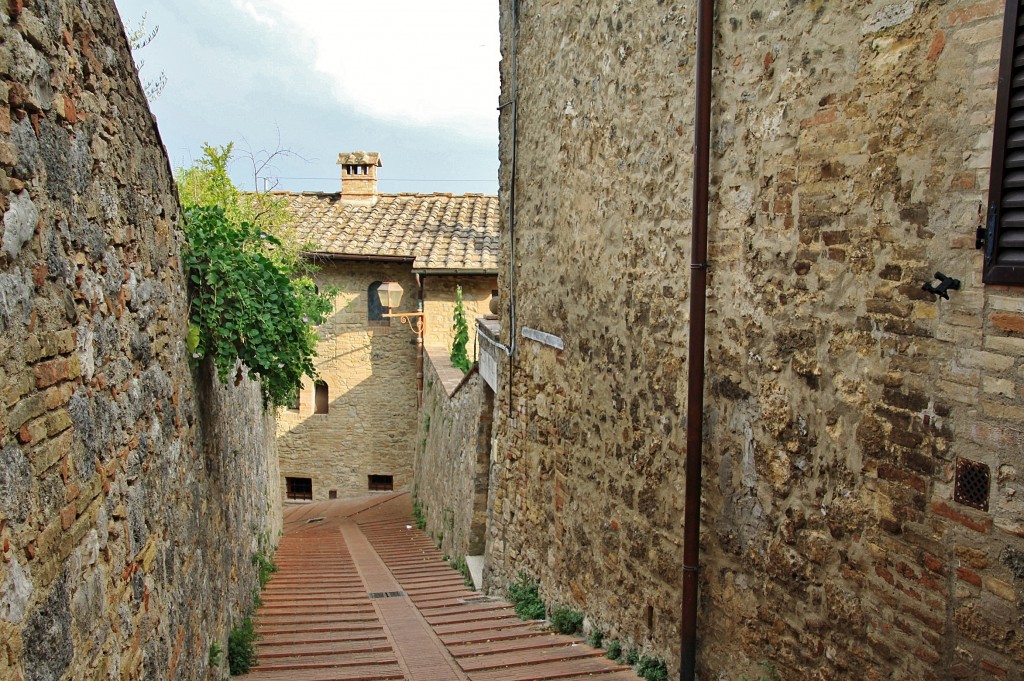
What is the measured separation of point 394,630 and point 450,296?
10406 millimetres

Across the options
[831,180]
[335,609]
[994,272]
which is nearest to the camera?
[994,272]

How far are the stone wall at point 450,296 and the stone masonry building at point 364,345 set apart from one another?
14 centimetres

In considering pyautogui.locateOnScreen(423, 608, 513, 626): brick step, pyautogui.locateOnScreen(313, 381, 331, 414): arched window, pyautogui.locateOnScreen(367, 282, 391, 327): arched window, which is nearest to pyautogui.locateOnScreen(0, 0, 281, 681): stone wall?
pyautogui.locateOnScreen(423, 608, 513, 626): brick step

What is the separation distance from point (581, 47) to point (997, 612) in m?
4.35

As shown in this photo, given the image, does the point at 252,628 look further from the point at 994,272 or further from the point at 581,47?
the point at 994,272

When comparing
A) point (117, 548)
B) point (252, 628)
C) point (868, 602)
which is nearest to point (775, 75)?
point (868, 602)

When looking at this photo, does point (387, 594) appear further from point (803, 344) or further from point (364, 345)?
point (364, 345)

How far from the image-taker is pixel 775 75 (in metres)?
3.63

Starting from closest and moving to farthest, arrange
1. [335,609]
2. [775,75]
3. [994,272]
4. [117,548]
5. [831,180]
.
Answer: [994,272]
[117,548]
[831,180]
[775,75]
[335,609]

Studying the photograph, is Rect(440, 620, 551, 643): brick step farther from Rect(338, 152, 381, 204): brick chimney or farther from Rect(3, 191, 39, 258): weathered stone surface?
Rect(338, 152, 381, 204): brick chimney

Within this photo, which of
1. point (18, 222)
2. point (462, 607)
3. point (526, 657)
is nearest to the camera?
point (18, 222)

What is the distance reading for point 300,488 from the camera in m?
18.2

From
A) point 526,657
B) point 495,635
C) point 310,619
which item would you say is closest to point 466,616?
point 495,635

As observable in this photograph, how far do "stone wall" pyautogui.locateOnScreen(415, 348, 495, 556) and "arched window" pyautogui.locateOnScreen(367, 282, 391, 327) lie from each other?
2.28 metres
